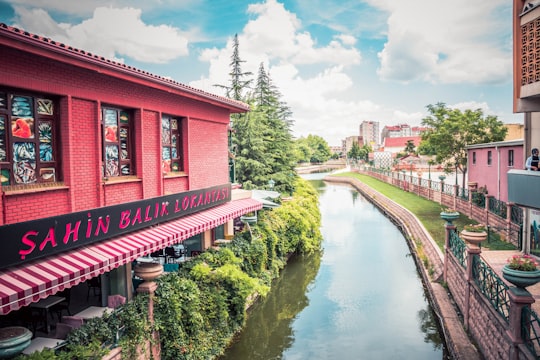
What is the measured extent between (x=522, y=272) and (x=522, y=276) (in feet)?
0.26

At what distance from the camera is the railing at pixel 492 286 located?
9.59 metres

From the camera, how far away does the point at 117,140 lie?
34.2 ft

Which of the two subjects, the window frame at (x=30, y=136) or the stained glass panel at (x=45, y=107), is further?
the stained glass panel at (x=45, y=107)

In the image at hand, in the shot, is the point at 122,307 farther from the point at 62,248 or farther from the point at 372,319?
the point at 372,319

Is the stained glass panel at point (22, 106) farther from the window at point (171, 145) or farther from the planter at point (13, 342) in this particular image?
the window at point (171, 145)

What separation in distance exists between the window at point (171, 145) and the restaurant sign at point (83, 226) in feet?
3.44

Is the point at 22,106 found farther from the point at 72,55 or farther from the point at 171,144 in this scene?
the point at 171,144

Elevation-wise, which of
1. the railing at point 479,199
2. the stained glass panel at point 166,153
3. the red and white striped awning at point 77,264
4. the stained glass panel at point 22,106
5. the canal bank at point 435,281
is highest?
the stained glass panel at point 22,106

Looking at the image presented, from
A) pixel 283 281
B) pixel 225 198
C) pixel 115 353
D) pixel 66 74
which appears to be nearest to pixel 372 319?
pixel 283 281

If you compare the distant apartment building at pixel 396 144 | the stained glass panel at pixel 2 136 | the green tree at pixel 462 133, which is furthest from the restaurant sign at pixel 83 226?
the distant apartment building at pixel 396 144

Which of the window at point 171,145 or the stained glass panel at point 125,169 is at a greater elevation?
the window at point 171,145

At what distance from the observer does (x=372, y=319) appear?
49.9 feet

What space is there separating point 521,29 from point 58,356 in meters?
15.3

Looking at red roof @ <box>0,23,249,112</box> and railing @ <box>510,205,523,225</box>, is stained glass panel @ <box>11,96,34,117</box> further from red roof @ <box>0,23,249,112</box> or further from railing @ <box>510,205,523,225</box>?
railing @ <box>510,205,523,225</box>
